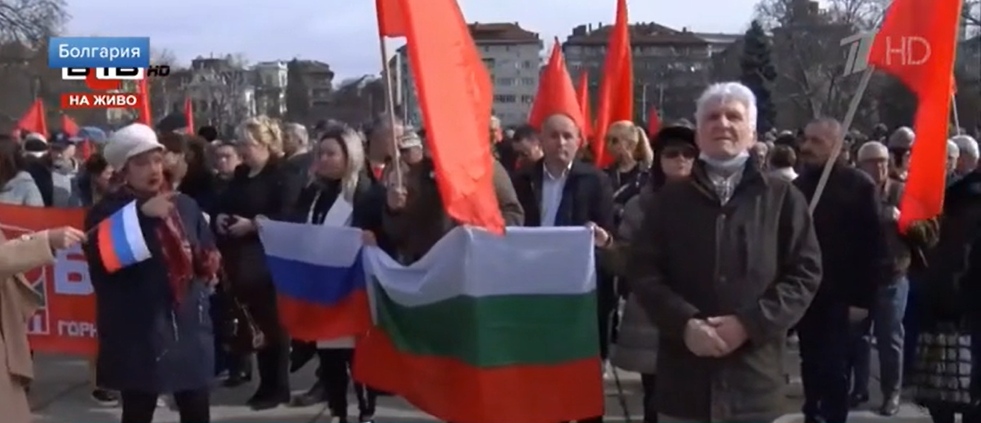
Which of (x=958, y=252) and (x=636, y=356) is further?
(x=636, y=356)

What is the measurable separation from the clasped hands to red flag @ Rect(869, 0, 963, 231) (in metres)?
2.80

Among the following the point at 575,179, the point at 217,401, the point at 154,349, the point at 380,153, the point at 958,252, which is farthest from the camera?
the point at 217,401

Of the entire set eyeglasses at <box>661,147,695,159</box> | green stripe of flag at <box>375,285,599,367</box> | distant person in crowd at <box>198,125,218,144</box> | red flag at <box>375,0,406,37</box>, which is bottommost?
green stripe of flag at <box>375,285,599,367</box>

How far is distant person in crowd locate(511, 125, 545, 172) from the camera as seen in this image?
336 inches

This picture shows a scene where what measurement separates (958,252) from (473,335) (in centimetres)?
249

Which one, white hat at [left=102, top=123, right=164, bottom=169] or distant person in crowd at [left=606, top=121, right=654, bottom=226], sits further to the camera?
distant person in crowd at [left=606, top=121, right=654, bottom=226]

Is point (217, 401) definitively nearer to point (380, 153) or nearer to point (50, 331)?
point (50, 331)

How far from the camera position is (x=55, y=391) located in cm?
930

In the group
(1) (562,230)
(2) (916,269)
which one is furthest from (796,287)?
(2) (916,269)

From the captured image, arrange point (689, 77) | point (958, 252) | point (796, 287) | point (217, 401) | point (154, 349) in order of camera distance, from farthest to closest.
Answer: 1. point (689, 77)
2. point (217, 401)
3. point (958, 252)
4. point (154, 349)
5. point (796, 287)

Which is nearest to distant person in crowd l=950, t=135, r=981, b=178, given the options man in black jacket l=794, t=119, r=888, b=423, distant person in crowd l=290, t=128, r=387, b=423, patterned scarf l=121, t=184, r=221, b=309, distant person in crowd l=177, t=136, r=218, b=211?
man in black jacket l=794, t=119, r=888, b=423

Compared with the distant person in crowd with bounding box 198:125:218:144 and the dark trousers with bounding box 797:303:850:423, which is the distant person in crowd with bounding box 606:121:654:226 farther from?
the distant person in crowd with bounding box 198:125:218:144

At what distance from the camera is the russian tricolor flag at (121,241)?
17.8 feet

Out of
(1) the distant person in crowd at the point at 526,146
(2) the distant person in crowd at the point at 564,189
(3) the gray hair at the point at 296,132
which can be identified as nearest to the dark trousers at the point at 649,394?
(2) the distant person in crowd at the point at 564,189
